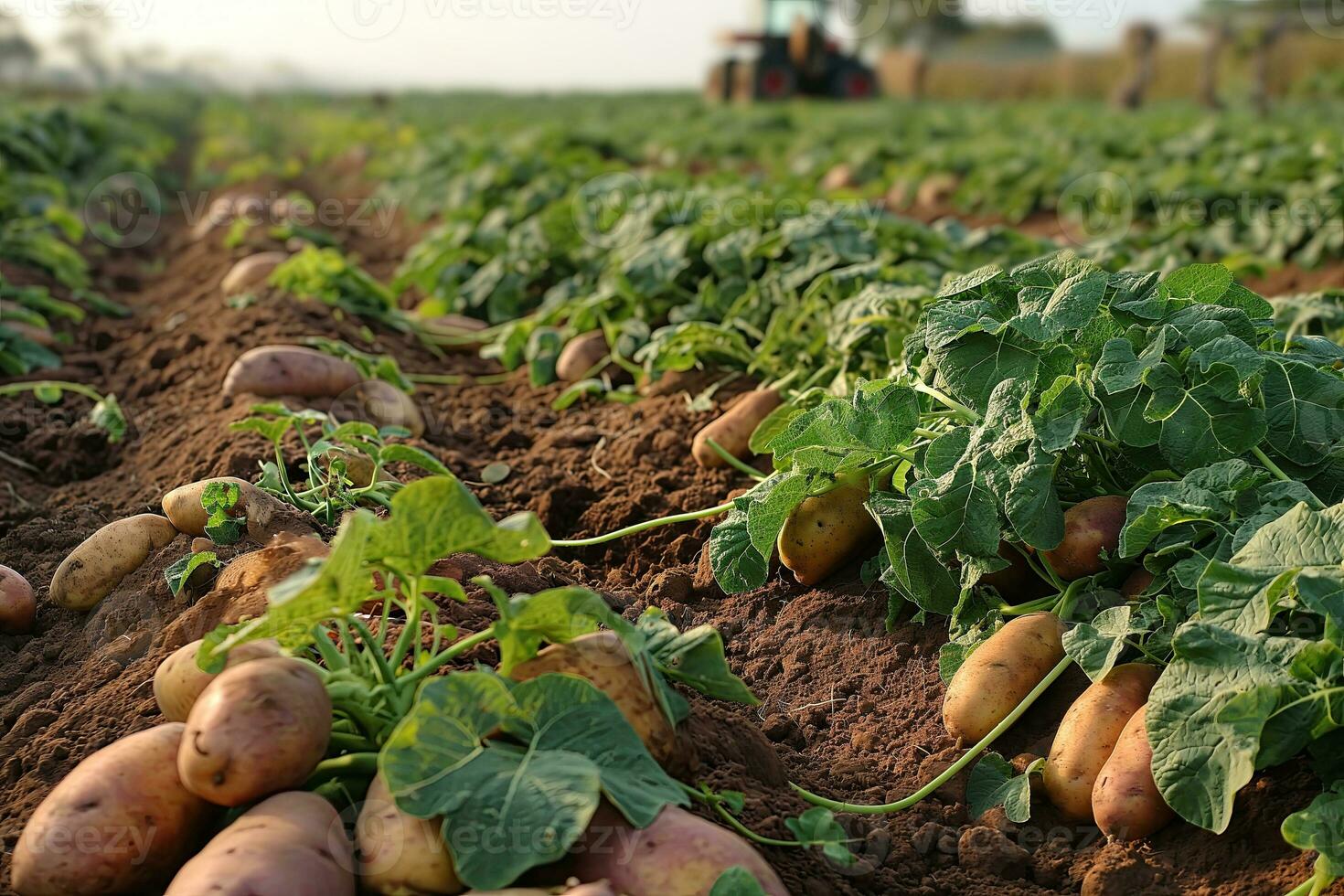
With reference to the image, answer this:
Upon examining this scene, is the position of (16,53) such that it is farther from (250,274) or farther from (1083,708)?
(1083,708)

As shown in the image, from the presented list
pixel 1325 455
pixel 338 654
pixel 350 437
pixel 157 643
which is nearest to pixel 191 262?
pixel 350 437

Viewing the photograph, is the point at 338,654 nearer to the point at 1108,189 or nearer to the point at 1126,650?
the point at 1126,650

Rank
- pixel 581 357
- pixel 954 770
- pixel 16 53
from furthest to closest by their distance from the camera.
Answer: pixel 16 53
pixel 581 357
pixel 954 770

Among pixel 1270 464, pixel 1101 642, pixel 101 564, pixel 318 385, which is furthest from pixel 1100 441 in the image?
pixel 318 385

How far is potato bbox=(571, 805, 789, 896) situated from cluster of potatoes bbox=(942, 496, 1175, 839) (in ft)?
2.10

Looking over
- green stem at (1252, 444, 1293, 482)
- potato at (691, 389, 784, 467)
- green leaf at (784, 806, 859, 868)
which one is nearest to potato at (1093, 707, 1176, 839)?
green leaf at (784, 806, 859, 868)

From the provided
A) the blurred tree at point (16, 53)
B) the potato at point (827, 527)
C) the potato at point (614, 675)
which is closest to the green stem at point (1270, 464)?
the potato at point (827, 527)

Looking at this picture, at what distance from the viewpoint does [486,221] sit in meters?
6.45

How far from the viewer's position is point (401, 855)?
1.63m

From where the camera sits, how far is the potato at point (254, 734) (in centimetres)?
164

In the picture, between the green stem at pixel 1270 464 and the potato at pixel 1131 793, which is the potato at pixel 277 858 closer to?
the potato at pixel 1131 793

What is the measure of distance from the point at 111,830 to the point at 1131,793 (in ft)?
5.18

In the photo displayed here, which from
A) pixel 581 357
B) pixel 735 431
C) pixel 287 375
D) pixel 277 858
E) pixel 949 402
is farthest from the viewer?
pixel 581 357

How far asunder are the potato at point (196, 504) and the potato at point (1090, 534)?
167 centimetres
